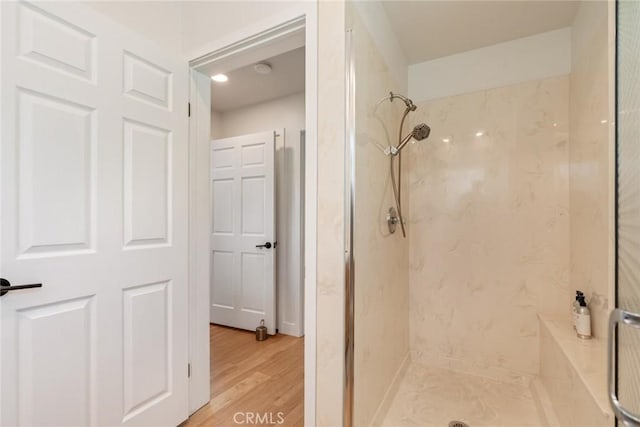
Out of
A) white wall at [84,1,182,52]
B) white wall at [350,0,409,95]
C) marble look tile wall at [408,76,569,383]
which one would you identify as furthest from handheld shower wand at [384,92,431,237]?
white wall at [84,1,182,52]

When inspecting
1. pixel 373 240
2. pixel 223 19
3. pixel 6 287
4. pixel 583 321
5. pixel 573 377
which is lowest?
pixel 573 377

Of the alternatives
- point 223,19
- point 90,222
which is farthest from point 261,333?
point 223,19

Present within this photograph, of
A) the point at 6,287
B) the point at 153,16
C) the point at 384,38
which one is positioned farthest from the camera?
the point at 384,38

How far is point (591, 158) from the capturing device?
1567 mm

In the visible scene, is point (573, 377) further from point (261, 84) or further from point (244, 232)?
point (261, 84)

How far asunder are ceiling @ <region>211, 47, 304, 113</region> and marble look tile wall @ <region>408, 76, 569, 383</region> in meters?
1.10

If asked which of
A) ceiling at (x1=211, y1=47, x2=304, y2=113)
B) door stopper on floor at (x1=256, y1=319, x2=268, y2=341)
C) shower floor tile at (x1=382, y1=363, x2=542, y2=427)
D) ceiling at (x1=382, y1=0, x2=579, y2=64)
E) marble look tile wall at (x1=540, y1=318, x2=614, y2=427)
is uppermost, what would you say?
ceiling at (x1=211, y1=47, x2=304, y2=113)

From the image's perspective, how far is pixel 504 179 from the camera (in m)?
2.10

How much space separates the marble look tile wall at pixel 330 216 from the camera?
1.23 m

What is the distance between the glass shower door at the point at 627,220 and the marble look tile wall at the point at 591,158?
25.6 inches

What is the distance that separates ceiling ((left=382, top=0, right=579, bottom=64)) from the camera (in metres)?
1.75

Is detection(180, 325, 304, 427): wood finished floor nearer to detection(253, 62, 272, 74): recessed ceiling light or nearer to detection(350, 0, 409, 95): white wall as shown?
detection(350, 0, 409, 95): white wall

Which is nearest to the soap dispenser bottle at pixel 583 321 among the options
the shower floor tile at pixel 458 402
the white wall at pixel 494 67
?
the shower floor tile at pixel 458 402

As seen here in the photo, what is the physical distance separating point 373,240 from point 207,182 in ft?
3.43
